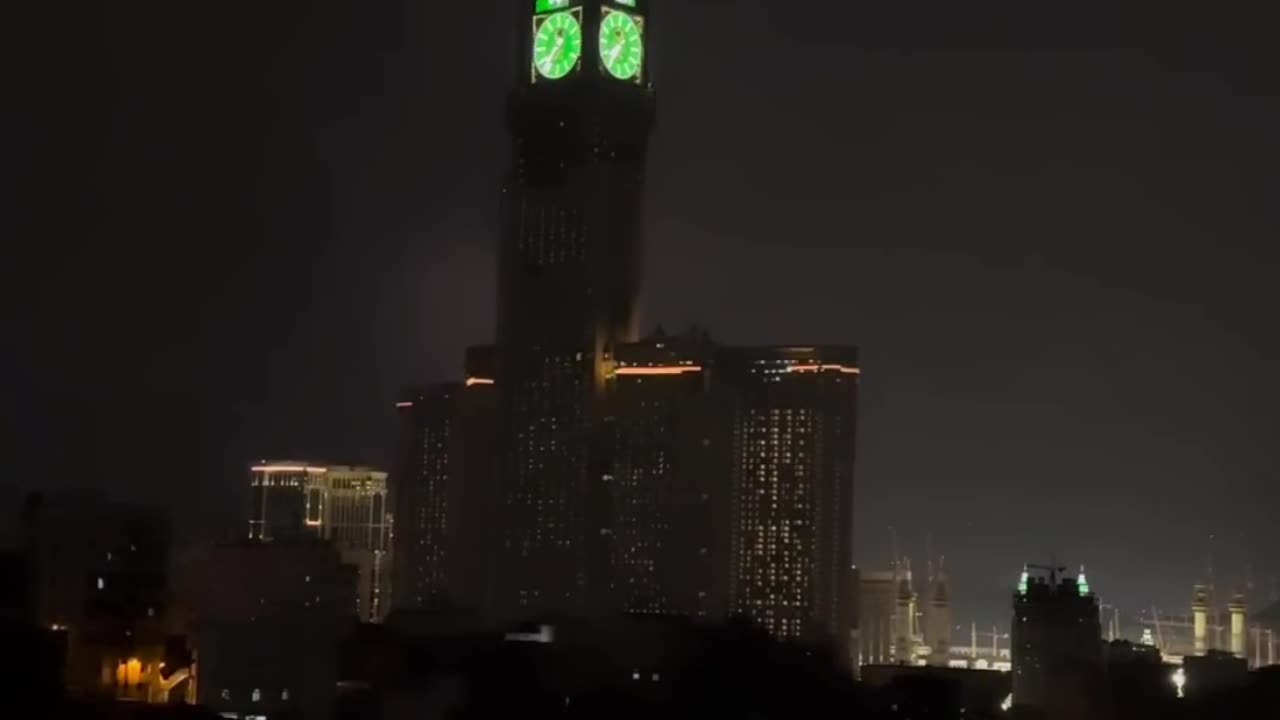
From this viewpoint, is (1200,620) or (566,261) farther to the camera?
(1200,620)

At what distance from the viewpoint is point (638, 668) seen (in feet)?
68.7

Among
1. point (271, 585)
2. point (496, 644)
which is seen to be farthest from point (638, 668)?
point (271, 585)

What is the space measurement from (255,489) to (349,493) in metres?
9.16

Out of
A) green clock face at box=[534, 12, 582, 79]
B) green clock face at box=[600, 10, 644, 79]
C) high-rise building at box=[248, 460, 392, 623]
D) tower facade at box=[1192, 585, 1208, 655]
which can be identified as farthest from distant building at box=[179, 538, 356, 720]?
tower facade at box=[1192, 585, 1208, 655]

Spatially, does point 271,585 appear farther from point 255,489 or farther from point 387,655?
point 255,489

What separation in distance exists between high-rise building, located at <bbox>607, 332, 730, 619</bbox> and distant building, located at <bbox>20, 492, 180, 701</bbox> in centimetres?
2040

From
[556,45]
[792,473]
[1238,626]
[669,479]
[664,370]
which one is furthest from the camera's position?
[1238,626]

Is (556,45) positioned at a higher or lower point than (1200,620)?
higher

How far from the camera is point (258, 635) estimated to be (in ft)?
59.3

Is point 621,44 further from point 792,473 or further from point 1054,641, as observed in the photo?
point 1054,641

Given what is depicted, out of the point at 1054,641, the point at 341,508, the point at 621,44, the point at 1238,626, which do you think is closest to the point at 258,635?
the point at 1054,641

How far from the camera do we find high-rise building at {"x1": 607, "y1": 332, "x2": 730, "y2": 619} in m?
40.3

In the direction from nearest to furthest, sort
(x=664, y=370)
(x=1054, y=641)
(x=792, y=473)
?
(x=1054, y=641) → (x=664, y=370) → (x=792, y=473)

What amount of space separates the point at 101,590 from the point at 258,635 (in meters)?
1.68
